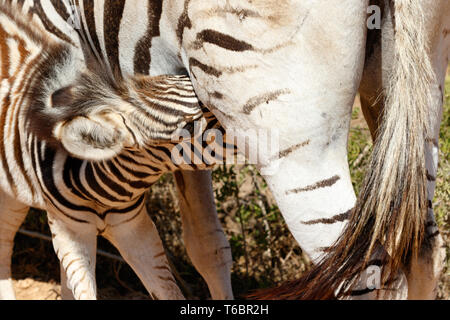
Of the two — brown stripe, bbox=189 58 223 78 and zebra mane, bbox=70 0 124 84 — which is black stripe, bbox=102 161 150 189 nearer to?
zebra mane, bbox=70 0 124 84

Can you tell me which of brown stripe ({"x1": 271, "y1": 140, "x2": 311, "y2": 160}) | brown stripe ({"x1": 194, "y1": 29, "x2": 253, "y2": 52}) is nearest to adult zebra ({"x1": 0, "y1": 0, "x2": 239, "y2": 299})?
brown stripe ({"x1": 194, "y1": 29, "x2": 253, "y2": 52})

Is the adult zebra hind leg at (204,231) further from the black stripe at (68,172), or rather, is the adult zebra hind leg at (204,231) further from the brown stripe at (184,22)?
the brown stripe at (184,22)

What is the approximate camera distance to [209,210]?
3471 mm

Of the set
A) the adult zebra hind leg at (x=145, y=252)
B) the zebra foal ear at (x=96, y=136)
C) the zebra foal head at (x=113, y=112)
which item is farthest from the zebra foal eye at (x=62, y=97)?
the adult zebra hind leg at (x=145, y=252)

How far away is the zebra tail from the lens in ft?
6.88

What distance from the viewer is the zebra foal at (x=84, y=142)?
2609mm

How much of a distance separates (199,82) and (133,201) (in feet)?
3.34

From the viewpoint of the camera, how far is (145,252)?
10.5 ft

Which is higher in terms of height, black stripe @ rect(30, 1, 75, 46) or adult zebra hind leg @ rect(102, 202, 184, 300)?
black stripe @ rect(30, 1, 75, 46)

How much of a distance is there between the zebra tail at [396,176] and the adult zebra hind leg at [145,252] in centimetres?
122

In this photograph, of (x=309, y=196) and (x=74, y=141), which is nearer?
(x=309, y=196)
